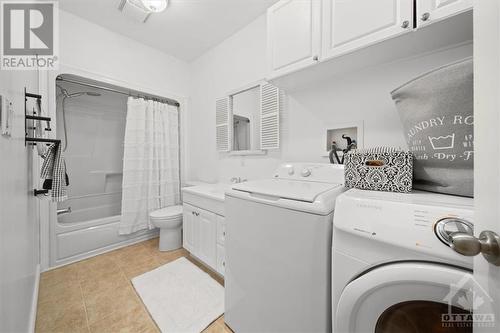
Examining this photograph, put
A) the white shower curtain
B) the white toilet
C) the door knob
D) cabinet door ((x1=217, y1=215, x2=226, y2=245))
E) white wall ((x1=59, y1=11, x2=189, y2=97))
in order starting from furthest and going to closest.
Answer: the white shower curtain < the white toilet < white wall ((x1=59, y1=11, x2=189, y2=97)) < cabinet door ((x1=217, y1=215, x2=226, y2=245)) < the door knob

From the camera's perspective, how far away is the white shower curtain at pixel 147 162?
7.58ft

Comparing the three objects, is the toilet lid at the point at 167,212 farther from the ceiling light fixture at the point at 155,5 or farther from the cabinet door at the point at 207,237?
the ceiling light fixture at the point at 155,5

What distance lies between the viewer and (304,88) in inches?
66.7

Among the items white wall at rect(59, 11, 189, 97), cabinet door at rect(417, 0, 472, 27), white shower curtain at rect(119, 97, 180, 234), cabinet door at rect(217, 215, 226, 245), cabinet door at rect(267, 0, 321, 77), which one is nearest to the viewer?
cabinet door at rect(417, 0, 472, 27)

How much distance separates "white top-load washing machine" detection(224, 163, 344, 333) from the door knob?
423 millimetres

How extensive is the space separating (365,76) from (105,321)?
2.53 meters

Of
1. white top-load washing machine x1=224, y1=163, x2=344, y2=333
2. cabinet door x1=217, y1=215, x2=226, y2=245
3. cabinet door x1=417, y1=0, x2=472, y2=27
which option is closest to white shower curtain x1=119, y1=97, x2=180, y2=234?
cabinet door x1=217, y1=215, x2=226, y2=245

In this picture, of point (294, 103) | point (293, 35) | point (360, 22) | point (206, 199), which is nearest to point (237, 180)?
point (206, 199)

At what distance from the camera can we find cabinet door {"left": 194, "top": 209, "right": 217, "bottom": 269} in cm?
167

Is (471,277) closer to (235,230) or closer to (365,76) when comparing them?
(235,230)

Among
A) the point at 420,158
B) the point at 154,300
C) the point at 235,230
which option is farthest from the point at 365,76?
the point at 154,300

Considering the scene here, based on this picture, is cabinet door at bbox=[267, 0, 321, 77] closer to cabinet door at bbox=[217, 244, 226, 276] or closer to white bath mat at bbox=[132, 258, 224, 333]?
cabinet door at bbox=[217, 244, 226, 276]

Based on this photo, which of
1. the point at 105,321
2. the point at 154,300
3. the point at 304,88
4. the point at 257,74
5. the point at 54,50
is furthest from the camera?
the point at 257,74

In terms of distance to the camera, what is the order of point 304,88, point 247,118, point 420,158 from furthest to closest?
point 247,118
point 304,88
point 420,158
